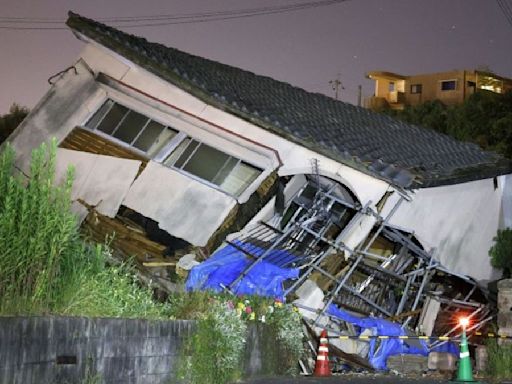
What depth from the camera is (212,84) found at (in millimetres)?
20156

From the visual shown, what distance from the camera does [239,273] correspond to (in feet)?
57.0

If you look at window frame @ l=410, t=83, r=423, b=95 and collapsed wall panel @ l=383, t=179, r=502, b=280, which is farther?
window frame @ l=410, t=83, r=423, b=95

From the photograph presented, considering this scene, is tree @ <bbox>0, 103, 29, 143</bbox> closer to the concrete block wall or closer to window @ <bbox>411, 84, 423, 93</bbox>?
the concrete block wall

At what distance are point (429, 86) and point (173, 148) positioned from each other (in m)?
60.5

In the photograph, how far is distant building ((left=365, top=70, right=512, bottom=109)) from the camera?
240ft

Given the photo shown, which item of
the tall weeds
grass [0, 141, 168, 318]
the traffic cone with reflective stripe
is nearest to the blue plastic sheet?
the traffic cone with reflective stripe

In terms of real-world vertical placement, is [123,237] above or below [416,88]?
below

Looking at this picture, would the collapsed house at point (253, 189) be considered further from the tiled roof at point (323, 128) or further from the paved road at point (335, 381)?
the paved road at point (335, 381)

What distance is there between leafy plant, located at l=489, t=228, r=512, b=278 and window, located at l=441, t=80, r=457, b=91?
53.4m

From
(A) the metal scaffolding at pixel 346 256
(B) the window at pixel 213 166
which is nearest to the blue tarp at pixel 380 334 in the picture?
(A) the metal scaffolding at pixel 346 256

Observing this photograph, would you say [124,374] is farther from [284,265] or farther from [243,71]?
[243,71]

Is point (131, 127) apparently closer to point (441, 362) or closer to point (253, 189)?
point (253, 189)

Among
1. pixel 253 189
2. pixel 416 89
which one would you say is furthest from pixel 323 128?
pixel 416 89

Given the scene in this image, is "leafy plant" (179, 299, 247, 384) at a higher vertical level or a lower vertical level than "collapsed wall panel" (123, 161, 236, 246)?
lower
